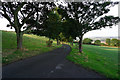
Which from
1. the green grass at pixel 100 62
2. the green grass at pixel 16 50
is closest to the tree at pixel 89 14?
the green grass at pixel 100 62

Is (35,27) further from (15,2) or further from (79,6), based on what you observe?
(79,6)

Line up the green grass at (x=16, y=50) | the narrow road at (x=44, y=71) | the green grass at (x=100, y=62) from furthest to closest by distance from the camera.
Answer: the green grass at (x=16, y=50) → the green grass at (x=100, y=62) → the narrow road at (x=44, y=71)

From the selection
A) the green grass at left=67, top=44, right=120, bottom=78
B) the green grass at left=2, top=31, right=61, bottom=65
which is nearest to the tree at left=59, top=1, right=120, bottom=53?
the green grass at left=67, top=44, right=120, bottom=78

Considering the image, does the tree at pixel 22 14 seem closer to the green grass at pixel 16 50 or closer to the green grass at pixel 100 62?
the green grass at pixel 16 50

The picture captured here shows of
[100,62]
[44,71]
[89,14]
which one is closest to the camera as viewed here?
[44,71]

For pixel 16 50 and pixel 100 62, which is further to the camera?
pixel 16 50

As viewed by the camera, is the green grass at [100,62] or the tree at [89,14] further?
the tree at [89,14]

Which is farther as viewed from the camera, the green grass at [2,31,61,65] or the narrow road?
the green grass at [2,31,61,65]

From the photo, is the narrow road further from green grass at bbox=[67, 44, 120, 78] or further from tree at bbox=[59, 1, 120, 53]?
tree at bbox=[59, 1, 120, 53]

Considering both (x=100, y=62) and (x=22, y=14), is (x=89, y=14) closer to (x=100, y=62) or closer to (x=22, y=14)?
(x=100, y=62)

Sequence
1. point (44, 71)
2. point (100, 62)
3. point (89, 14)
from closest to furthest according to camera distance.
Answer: point (44, 71)
point (100, 62)
point (89, 14)

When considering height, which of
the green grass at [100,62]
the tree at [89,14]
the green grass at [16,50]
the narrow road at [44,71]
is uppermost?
the tree at [89,14]

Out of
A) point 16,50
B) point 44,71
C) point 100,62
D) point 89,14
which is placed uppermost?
point 89,14

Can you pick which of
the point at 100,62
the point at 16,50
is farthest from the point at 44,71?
the point at 16,50
